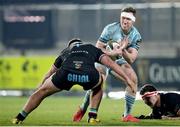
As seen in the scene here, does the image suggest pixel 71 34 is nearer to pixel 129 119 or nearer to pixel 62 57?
pixel 129 119

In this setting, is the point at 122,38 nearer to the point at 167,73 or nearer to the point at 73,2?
the point at 167,73

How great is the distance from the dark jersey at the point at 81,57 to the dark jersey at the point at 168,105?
1.89m

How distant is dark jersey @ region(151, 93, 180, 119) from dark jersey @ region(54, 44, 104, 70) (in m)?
1.89

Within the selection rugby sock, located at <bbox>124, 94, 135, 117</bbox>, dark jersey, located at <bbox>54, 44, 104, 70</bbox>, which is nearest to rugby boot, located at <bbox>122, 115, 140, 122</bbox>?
rugby sock, located at <bbox>124, 94, 135, 117</bbox>

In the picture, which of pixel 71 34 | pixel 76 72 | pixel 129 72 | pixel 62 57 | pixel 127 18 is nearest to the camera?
pixel 76 72

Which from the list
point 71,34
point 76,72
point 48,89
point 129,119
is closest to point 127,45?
point 129,119

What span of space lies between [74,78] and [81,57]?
1.05ft

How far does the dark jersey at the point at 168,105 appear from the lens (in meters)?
13.4

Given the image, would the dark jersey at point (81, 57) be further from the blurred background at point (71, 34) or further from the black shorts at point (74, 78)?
the blurred background at point (71, 34)

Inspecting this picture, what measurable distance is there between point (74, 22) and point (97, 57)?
57.1ft

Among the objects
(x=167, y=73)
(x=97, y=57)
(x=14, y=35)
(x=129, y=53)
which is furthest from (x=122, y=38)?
(x=14, y=35)

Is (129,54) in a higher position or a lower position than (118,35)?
lower

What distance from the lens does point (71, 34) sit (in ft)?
96.6

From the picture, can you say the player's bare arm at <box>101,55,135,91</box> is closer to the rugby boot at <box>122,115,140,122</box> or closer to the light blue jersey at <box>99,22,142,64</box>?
the rugby boot at <box>122,115,140,122</box>
